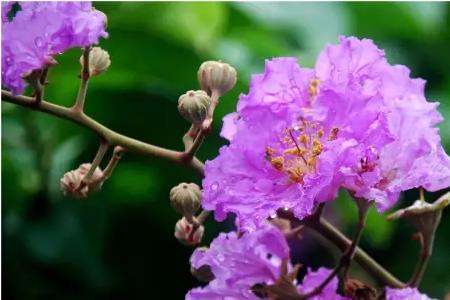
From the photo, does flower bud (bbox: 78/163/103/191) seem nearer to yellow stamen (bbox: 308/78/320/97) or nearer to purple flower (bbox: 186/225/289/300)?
purple flower (bbox: 186/225/289/300)

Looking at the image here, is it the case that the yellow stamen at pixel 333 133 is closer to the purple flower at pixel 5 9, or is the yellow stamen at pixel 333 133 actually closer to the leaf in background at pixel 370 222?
the purple flower at pixel 5 9

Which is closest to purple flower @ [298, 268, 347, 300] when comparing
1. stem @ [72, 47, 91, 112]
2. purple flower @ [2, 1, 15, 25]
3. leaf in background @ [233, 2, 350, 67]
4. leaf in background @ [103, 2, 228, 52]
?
stem @ [72, 47, 91, 112]

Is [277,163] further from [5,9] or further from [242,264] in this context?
[5,9]

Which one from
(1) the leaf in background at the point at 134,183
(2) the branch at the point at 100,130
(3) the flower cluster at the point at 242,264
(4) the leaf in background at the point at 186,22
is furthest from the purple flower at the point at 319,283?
(4) the leaf in background at the point at 186,22

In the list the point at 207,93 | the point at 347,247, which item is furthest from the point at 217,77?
the point at 347,247

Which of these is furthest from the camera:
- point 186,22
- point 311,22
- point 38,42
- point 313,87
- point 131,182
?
point 311,22
